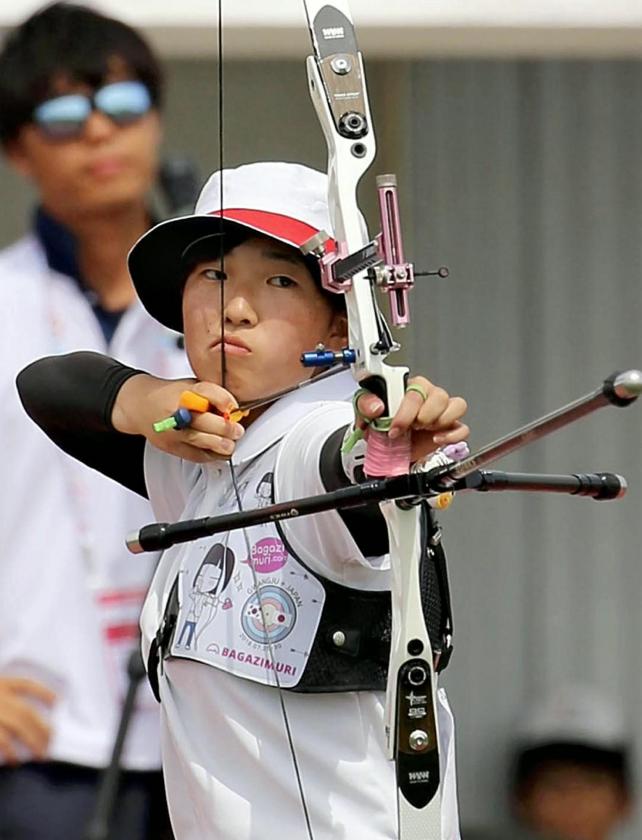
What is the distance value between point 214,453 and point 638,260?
177 centimetres

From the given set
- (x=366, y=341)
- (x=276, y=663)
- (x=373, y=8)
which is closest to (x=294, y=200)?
(x=366, y=341)

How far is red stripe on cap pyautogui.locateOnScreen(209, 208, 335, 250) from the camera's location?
156 cm

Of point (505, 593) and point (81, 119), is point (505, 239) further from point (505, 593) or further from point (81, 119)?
point (81, 119)

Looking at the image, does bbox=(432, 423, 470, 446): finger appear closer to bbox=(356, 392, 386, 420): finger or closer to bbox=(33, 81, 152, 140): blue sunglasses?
bbox=(356, 392, 386, 420): finger

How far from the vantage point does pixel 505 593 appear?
3223 millimetres

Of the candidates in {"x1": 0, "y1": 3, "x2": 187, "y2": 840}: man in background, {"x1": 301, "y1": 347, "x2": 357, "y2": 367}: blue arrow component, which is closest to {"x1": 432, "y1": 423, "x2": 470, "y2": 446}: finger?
{"x1": 301, "y1": 347, "x2": 357, "y2": 367}: blue arrow component

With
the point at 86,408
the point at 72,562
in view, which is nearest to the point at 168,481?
the point at 86,408

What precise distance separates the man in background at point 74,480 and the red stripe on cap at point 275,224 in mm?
1105

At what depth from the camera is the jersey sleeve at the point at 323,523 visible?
1.49m

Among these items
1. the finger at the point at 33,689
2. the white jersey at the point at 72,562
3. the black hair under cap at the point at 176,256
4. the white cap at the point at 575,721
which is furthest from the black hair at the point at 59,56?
the black hair under cap at the point at 176,256

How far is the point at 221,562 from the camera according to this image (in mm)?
1580

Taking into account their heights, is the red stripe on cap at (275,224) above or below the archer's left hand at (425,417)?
above

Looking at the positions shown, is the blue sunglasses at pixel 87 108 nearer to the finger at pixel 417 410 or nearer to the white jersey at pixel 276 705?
the white jersey at pixel 276 705

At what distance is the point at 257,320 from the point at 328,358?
0.41 ft
